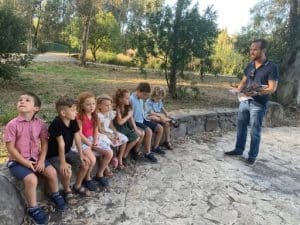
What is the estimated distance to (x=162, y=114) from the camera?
571 centimetres

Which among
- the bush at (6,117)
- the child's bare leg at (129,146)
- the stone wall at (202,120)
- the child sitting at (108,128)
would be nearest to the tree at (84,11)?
the stone wall at (202,120)

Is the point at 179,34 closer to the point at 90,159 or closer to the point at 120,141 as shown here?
the point at 120,141

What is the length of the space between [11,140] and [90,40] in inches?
720

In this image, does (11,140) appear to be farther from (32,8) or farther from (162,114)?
(32,8)

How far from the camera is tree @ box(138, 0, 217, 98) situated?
329 inches

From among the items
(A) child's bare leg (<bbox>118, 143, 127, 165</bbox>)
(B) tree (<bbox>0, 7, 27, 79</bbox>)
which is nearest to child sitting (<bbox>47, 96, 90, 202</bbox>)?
(A) child's bare leg (<bbox>118, 143, 127, 165</bbox>)

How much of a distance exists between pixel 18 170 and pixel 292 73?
27.3 feet

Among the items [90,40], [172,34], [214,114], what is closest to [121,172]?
[214,114]

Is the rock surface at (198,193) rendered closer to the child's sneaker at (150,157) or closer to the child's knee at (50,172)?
the child's sneaker at (150,157)

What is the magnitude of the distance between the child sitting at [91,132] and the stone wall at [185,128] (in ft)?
2.47

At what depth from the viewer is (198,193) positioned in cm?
437

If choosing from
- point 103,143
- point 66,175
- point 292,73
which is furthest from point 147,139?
point 292,73

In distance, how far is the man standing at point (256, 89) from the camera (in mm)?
5316

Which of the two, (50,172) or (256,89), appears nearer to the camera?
(50,172)
